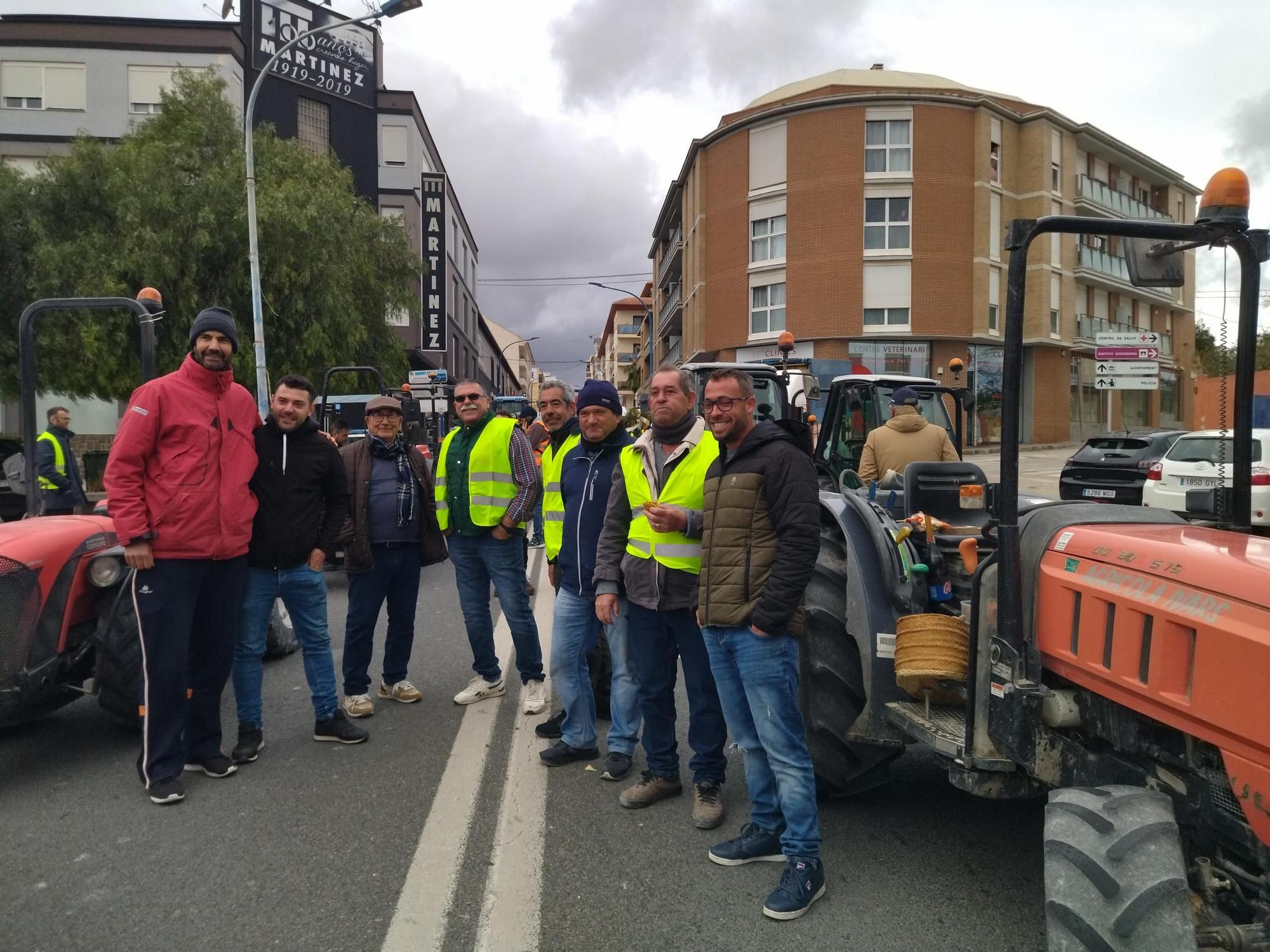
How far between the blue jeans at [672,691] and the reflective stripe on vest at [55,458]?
29.5 ft

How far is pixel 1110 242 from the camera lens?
3.21 meters

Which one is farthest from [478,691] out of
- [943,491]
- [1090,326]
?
[1090,326]

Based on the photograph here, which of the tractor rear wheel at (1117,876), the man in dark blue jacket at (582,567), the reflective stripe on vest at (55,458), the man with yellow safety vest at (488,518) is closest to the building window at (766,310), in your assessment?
the reflective stripe on vest at (55,458)

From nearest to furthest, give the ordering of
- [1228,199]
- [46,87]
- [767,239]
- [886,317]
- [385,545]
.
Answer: [1228,199]
[385,545]
[46,87]
[886,317]
[767,239]

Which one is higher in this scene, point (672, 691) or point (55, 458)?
point (55, 458)

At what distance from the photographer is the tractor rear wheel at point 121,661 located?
4363 mm

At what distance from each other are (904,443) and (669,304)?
4371cm

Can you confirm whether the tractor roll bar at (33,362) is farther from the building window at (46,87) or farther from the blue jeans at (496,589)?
the building window at (46,87)

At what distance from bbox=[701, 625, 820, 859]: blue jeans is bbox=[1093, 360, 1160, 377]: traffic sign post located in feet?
34.3

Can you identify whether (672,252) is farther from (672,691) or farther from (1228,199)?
(1228,199)

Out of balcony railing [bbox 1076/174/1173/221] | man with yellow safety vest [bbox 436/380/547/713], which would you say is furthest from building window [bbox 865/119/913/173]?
man with yellow safety vest [bbox 436/380/547/713]

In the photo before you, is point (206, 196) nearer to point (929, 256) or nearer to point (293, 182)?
point (293, 182)

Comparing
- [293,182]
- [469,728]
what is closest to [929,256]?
[293,182]

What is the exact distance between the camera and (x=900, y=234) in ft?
107
